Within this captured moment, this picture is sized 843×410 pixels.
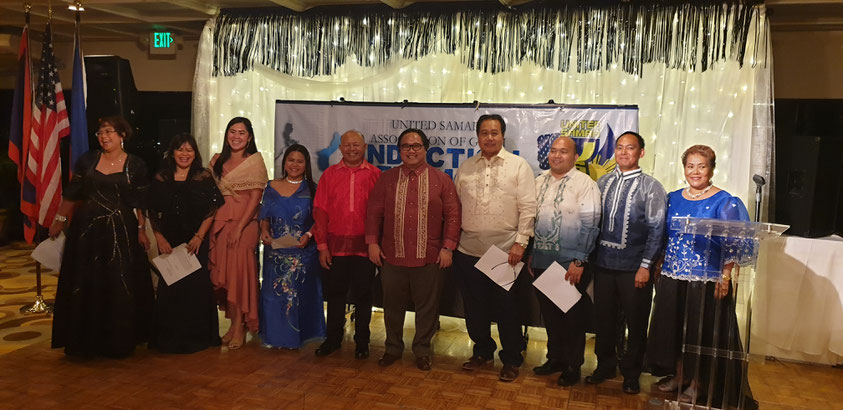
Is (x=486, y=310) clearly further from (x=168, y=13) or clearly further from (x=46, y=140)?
(x=168, y=13)

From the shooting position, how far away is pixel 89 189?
409cm

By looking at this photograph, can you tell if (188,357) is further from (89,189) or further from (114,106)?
(114,106)

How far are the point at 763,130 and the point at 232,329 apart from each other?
3.88 metres

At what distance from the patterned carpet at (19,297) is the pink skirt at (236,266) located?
4.45 ft

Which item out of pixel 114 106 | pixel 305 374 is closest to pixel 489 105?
pixel 305 374

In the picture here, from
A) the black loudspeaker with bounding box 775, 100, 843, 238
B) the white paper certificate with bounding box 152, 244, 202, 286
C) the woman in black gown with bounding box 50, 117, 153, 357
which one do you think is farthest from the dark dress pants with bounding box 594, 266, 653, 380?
the woman in black gown with bounding box 50, 117, 153, 357

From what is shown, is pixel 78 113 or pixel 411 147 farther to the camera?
pixel 78 113

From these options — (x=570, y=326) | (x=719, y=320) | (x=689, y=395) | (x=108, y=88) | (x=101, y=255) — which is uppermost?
(x=108, y=88)

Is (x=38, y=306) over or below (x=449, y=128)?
below

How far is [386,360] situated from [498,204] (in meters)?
1.20

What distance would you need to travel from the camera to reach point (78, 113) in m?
4.98

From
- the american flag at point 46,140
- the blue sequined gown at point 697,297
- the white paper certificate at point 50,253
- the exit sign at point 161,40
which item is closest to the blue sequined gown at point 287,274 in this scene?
the white paper certificate at point 50,253

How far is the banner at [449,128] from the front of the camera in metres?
4.52

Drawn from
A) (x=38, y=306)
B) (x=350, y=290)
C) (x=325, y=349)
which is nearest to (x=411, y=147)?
(x=350, y=290)
